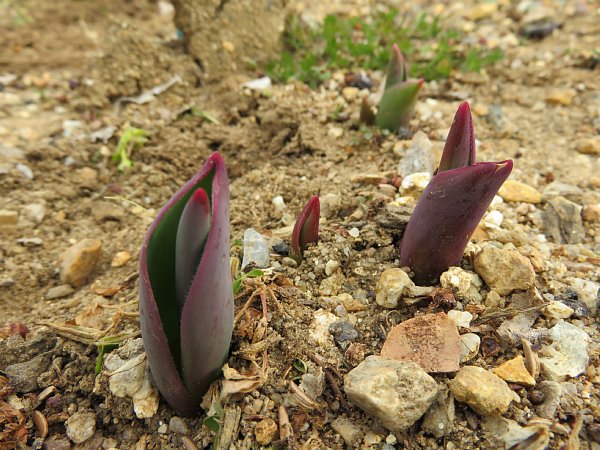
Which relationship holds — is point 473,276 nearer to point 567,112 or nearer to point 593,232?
point 593,232

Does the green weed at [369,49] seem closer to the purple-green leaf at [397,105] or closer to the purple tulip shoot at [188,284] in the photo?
the purple-green leaf at [397,105]

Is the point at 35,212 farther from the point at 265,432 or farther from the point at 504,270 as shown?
the point at 504,270

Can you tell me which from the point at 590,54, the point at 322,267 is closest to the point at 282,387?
the point at 322,267

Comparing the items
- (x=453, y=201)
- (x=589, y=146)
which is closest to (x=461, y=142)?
(x=453, y=201)

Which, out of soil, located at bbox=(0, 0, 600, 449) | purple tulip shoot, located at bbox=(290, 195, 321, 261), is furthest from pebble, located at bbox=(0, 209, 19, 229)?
purple tulip shoot, located at bbox=(290, 195, 321, 261)

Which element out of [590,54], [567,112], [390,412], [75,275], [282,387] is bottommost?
[75,275]

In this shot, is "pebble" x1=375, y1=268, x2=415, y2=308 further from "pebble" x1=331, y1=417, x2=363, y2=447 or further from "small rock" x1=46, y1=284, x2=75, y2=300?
"small rock" x1=46, y1=284, x2=75, y2=300
